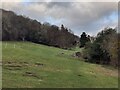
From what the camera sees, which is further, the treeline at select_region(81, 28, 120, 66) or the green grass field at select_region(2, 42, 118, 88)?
the treeline at select_region(81, 28, 120, 66)

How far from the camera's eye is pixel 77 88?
24984 mm

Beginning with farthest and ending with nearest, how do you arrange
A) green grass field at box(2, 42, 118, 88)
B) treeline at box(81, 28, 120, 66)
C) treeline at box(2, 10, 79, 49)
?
treeline at box(2, 10, 79, 49) → treeline at box(81, 28, 120, 66) → green grass field at box(2, 42, 118, 88)

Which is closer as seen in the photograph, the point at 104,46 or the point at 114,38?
the point at 114,38

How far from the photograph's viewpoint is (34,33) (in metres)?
89.3

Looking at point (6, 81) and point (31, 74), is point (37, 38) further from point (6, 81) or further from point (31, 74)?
point (6, 81)

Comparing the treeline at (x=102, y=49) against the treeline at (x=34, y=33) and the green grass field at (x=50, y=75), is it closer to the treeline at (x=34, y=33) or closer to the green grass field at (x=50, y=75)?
the green grass field at (x=50, y=75)

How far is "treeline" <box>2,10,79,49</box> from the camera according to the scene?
272ft

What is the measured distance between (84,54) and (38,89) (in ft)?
130

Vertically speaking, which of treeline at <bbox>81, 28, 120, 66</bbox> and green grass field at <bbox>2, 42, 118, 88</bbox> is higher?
treeline at <bbox>81, 28, 120, 66</bbox>

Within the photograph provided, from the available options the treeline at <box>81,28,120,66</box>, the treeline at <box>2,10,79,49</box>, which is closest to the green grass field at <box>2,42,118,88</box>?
the treeline at <box>81,28,120,66</box>

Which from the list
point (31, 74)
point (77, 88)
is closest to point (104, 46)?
point (31, 74)

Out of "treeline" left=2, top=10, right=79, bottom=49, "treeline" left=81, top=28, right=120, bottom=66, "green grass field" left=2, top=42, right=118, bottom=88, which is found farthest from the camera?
"treeline" left=2, top=10, right=79, bottom=49

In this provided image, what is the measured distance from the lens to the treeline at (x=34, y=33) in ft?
272

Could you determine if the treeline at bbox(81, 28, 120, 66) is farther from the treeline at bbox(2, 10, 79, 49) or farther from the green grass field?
the treeline at bbox(2, 10, 79, 49)
